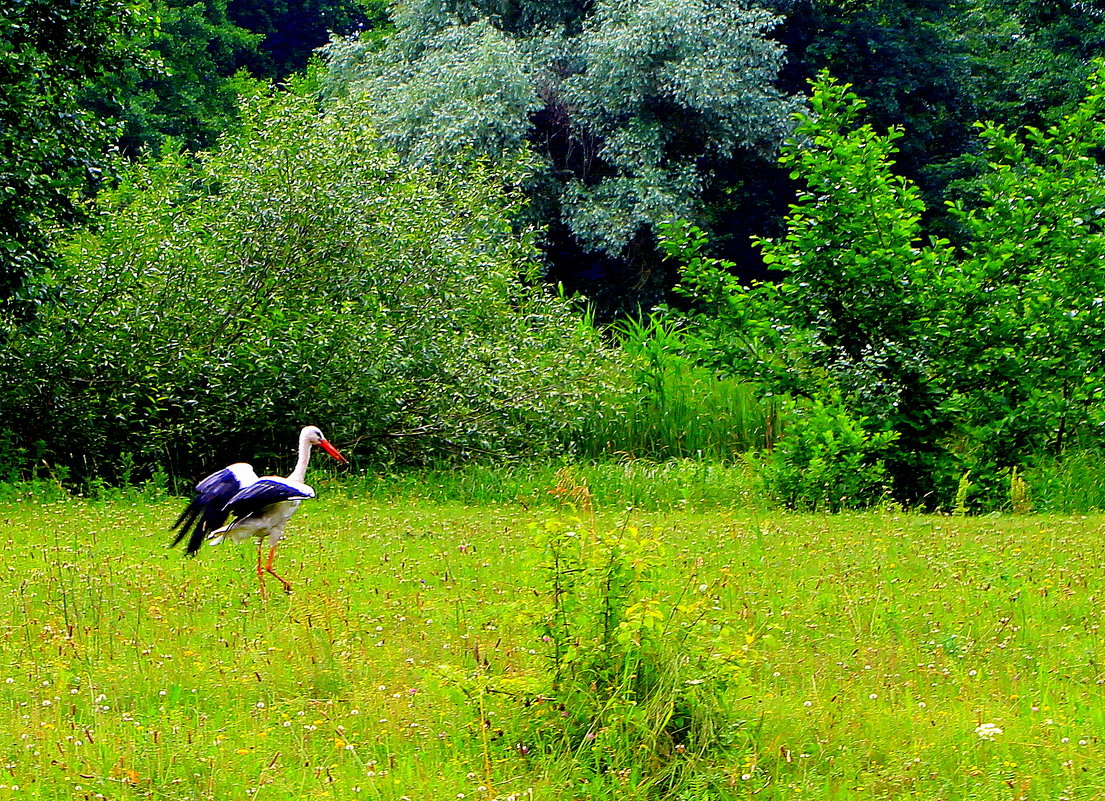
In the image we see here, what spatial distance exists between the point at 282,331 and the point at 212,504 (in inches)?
254

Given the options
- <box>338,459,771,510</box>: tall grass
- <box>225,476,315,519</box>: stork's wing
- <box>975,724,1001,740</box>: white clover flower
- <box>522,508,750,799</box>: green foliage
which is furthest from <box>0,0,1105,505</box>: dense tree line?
<box>522,508,750,799</box>: green foliage

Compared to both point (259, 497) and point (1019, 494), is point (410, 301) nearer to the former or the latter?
point (1019, 494)

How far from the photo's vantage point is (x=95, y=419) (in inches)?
603

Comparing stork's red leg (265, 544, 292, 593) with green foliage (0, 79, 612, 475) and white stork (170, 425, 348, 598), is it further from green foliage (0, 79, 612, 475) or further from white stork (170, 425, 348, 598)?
green foliage (0, 79, 612, 475)

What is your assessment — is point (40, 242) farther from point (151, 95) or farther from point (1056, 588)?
point (151, 95)

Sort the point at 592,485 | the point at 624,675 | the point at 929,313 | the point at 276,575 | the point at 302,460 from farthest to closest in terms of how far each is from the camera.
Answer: the point at 592,485, the point at 929,313, the point at 302,460, the point at 276,575, the point at 624,675

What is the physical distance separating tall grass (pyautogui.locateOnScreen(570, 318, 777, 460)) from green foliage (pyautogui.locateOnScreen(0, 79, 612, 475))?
0.79 m

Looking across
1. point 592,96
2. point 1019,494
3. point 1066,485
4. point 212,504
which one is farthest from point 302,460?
point 592,96

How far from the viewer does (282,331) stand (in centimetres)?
1550

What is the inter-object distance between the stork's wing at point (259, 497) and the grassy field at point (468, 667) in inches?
17.9

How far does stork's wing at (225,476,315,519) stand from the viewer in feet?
29.7

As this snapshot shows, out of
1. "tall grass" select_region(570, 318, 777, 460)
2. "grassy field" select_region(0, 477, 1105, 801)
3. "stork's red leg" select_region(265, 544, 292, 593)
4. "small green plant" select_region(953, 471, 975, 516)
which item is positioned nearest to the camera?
"grassy field" select_region(0, 477, 1105, 801)

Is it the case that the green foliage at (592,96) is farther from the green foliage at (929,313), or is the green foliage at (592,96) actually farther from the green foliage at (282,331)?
the green foliage at (929,313)

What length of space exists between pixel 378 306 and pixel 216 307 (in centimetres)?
185
